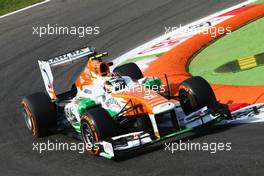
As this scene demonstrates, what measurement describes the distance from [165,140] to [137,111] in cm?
76

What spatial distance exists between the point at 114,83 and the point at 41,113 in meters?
1.72

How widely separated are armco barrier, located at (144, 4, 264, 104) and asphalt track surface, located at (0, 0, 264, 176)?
1700 millimetres

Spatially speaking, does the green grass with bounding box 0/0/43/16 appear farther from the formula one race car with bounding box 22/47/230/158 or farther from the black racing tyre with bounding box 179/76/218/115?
the black racing tyre with bounding box 179/76/218/115

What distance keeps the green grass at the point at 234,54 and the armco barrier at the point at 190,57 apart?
0.29 m

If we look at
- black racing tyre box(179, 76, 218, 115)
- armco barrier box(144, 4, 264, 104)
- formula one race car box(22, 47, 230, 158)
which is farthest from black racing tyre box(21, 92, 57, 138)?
armco barrier box(144, 4, 264, 104)

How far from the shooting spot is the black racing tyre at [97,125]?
11.6m

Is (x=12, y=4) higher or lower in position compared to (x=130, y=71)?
higher

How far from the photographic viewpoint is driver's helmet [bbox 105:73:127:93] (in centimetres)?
1279

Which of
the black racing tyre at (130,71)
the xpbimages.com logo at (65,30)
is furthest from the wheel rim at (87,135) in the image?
the xpbimages.com logo at (65,30)

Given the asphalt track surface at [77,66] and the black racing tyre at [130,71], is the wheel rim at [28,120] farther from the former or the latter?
the black racing tyre at [130,71]

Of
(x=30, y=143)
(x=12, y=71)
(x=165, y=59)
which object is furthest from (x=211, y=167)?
(x=12, y=71)

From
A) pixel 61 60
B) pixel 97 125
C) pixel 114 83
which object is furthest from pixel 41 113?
pixel 97 125

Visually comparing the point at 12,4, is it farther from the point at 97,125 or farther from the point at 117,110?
the point at 97,125

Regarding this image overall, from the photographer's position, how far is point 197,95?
1243cm
